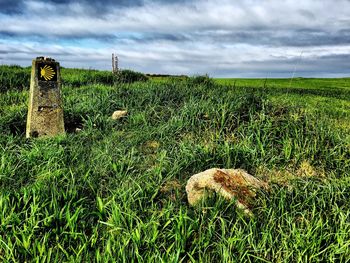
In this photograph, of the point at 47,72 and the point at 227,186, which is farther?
the point at 47,72

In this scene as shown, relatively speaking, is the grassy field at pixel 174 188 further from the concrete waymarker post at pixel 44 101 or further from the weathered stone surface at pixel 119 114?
the concrete waymarker post at pixel 44 101

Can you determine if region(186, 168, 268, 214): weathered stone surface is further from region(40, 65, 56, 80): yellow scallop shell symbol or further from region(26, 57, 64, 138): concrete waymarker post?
region(40, 65, 56, 80): yellow scallop shell symbol

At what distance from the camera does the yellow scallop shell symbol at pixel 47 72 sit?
Answer: 6586 mm

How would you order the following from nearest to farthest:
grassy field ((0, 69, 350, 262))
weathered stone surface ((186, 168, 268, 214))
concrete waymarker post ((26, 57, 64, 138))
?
grassy field ((0, 69, 350, 262)) < weathered stone surface ((186, 168, 268, 214)) < concrete waymarker post ((26, 57, 64, 138))

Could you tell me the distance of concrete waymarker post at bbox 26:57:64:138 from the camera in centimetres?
654

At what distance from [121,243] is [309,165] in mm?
2884

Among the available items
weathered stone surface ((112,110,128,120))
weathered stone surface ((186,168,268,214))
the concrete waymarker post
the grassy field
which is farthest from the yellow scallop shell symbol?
weathered stone surface ((186,168,268,214))

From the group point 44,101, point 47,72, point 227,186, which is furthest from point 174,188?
point 47,72

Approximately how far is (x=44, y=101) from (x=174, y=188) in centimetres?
334

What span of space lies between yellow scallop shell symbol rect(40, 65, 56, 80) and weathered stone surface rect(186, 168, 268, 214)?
3.56 m

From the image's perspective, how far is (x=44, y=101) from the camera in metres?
6.62

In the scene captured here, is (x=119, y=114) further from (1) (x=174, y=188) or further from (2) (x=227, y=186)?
(2) (x=227, y=186)

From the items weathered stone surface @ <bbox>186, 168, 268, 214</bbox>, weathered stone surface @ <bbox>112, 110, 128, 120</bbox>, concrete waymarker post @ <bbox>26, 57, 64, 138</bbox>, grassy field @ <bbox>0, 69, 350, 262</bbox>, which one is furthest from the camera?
weathered stone surface @ <bbox>112, 110, 128, 120</bbox>

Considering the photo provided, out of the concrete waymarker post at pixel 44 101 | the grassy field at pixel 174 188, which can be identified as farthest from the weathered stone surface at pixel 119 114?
the concrete waymarker post at pixel 44 101
